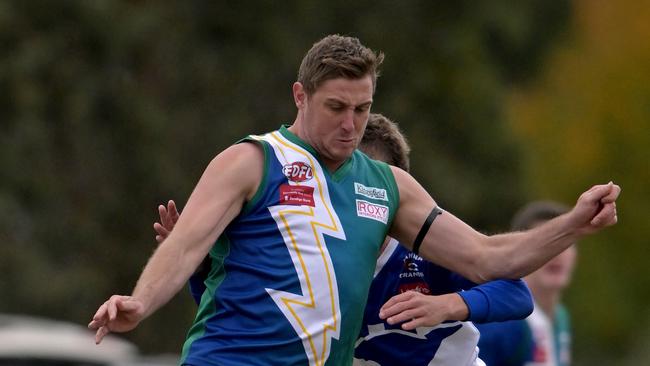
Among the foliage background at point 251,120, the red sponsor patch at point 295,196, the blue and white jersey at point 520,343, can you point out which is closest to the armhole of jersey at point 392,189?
the red sponsor patch at point 295,196

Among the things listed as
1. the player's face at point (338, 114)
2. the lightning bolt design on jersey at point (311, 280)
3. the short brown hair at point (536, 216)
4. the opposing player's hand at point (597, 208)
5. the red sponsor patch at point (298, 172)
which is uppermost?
the short brown hair at point (536, 216)

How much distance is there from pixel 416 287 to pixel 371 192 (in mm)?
645

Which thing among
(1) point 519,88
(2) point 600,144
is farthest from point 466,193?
(1) point 519,88

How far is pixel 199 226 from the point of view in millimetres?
5879

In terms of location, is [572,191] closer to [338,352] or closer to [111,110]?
[111,110]

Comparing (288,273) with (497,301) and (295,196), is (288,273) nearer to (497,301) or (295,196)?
(295,196)

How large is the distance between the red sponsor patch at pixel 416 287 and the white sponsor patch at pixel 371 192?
570 millimetres

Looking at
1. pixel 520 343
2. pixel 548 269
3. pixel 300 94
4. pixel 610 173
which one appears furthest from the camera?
pixel 610 173

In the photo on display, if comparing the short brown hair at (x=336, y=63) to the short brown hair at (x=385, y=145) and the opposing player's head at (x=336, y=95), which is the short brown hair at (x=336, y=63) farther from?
the short brown hair at (x=385, y=145)

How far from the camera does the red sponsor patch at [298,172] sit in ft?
19.9

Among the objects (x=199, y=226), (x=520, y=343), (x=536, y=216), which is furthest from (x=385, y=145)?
(x=536, y=216)

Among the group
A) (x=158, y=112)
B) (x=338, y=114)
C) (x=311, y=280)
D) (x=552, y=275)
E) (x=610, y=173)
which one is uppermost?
(x=610, y=173)

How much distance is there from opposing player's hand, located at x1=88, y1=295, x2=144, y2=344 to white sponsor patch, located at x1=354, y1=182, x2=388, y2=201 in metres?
1.07

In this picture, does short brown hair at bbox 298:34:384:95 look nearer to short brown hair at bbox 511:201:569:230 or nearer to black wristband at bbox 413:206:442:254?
black wristband at bbox 413:206:442:254
